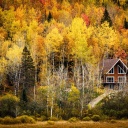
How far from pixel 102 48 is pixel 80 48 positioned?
31.4ft

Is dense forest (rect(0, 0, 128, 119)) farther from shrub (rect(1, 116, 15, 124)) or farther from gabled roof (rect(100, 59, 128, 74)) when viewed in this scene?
shrub (rect(1, 116, 15, 124))

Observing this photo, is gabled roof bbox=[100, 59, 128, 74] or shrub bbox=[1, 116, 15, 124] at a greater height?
gabled roof bbox=[100, 59, 128, 74]

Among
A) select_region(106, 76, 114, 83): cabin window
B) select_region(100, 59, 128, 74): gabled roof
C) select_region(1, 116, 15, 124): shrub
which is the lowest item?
select_region(1, 116, 15, 124): shrub

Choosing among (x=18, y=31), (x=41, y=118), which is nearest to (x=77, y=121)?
(x=41, y=118)

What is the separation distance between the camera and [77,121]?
44.5 metres

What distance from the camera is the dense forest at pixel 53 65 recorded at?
4719 centimetres

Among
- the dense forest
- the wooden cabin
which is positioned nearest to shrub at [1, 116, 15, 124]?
the dense forest

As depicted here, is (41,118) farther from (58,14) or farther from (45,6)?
(45,6)

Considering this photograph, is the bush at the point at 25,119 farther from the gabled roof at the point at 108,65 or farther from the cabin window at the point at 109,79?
the cabin window at the point at 109,79

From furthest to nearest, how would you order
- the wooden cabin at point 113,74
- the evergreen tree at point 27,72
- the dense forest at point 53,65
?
the wooden cabin at point 113,74, the evergreen tree at point 27,72, the dense forest at point 53,65

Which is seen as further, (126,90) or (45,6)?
(45,6)

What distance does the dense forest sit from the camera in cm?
4719

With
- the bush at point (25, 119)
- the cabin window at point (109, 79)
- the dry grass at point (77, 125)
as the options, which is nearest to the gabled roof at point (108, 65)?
the cabin window at point (109, 79)

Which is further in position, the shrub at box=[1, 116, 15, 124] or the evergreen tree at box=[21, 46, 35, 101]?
the evergreen tree at box=[21, 46, 35, 101]
